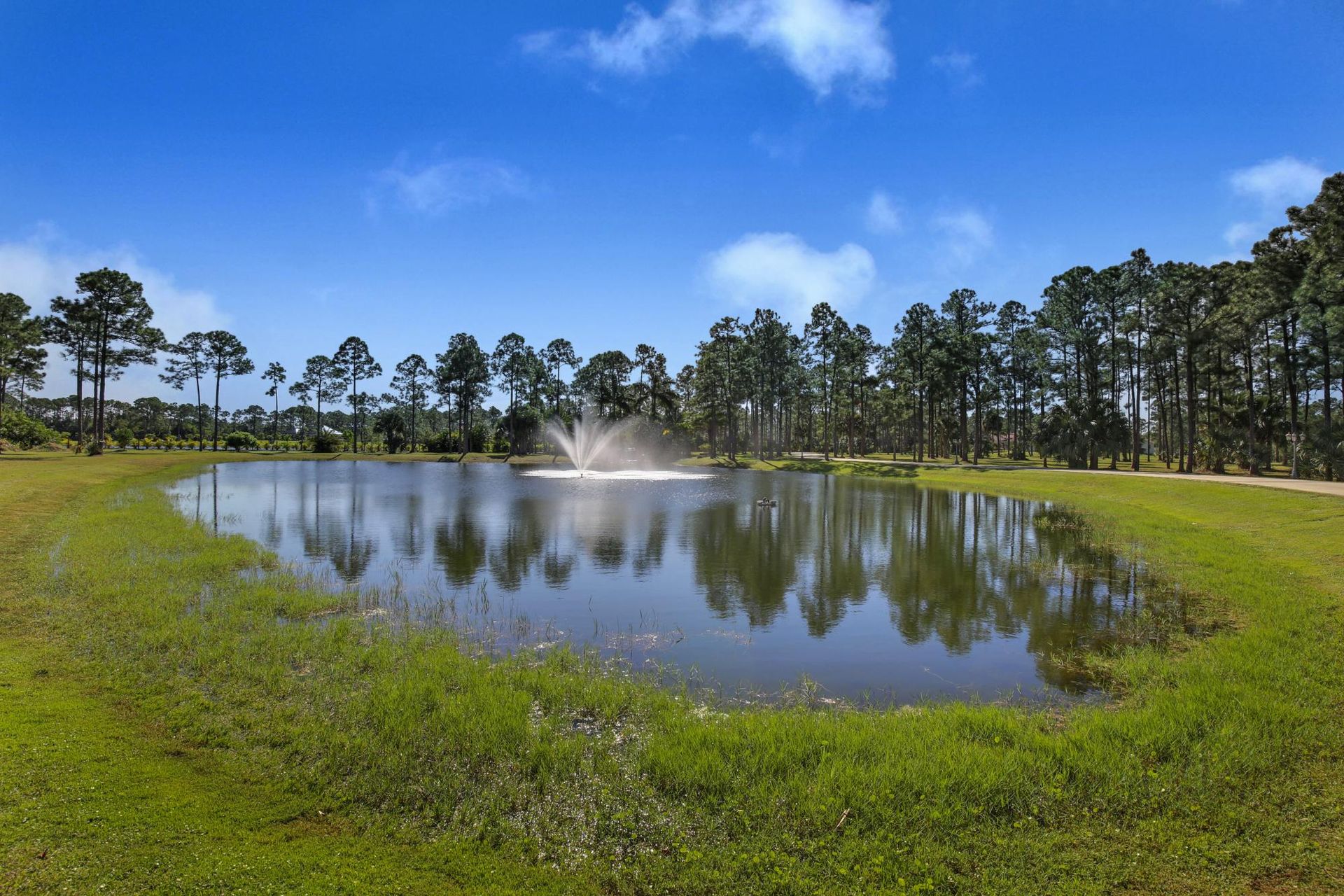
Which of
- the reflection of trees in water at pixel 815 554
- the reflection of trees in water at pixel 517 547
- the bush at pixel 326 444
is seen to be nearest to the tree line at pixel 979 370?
the bush at pixel 326 444

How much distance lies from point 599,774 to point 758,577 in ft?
38.4

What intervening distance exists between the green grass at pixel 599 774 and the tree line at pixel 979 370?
130 ft

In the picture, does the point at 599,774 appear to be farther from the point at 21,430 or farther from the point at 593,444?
the point at 593,444

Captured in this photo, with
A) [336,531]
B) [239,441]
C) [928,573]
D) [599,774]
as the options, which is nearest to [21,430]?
[239,441]

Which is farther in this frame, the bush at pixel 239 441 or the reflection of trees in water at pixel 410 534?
the bush at pixel 239 441

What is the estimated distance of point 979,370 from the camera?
68062 mm

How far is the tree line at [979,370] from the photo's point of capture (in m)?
39.0

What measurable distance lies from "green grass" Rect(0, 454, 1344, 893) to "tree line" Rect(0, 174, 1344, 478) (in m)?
39.5

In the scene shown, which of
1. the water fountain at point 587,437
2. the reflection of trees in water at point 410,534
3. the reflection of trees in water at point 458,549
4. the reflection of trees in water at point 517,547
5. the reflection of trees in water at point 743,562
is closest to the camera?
the reflection of trees in water at point 743,562

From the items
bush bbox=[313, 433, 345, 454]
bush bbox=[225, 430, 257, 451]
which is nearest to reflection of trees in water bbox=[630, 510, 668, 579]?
bush bbox=[313, 433, 345, 454]

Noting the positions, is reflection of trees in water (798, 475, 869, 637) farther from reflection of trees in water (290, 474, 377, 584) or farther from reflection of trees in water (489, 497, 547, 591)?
reflection of trees in water (290, 474, 377, 584)

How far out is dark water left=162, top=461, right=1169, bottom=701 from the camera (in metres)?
11.1

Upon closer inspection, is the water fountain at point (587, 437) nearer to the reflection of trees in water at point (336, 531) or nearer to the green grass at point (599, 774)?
the reflection of trees in water at point (336, 531)

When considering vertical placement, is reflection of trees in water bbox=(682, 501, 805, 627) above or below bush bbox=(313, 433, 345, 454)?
below
